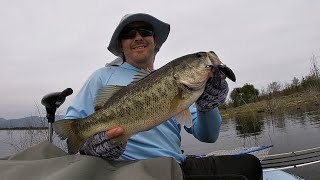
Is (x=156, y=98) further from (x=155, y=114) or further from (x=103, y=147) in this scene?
(x=103, y=147)

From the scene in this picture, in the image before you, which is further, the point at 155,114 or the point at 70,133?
the point at 70,133

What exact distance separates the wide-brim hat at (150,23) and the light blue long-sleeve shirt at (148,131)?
420 millimetres

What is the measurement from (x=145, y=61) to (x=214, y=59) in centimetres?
141

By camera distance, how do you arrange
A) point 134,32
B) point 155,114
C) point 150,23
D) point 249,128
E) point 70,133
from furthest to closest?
point 249,128 < point 150,23 < point 134,32 < point 70,133 < point 155,114

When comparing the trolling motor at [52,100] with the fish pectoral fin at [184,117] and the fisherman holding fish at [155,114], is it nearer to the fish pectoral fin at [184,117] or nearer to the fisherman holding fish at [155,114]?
the fisherman holding fish at [155,114]

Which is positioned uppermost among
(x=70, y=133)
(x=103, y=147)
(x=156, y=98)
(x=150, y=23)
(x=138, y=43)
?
(x=150, y=23)

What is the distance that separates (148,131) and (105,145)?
72 centimetres

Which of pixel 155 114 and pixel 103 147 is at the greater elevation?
pixel 155 114

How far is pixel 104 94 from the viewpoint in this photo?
3500 millimetres

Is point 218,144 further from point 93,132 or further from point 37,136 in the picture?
point 93,132

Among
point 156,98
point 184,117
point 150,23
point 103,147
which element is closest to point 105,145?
point 103,147

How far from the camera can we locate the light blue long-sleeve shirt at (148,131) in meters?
3.80

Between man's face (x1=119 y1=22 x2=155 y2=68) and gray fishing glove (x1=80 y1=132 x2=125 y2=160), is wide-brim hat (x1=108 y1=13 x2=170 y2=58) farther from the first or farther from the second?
gray fishing glove (x1=80 y1=132 x2=125 y2=160)

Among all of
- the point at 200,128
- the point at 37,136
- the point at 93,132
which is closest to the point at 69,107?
the point at 93,132
